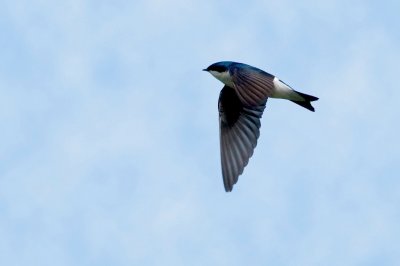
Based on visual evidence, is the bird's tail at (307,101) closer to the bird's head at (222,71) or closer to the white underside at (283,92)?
the white underside at (283,92)

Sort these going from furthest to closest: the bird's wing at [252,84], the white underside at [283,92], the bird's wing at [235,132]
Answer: the white underside at [283,92] < the bird's wing at [235,132] < the bird's wing at [252,84]

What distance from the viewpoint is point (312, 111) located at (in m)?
9.27

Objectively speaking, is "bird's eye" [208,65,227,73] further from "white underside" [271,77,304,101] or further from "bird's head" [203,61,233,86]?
"white underside" [271,77,304,101]

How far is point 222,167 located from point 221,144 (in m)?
0.43

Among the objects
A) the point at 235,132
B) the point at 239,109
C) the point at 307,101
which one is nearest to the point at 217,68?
the point at 239,109

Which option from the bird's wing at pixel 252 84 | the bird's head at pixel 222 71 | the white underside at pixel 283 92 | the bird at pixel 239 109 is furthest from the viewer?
the bird's head at pixel 222 71

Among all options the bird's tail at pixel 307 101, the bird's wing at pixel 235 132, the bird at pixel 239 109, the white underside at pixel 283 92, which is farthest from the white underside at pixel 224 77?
the bird's tail at pixel 307 101

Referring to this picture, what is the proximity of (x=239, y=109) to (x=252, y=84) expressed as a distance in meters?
1.06

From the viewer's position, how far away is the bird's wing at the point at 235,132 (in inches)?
347

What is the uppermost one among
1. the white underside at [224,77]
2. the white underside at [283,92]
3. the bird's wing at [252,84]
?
the white underside at [224,77]

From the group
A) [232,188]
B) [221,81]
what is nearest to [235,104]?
[221,81]

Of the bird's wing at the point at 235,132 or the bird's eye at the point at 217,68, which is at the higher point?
the bird's eye at the point at 217,68

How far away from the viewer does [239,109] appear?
9.43 metres

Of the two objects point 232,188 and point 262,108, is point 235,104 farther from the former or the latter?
point 232,188
